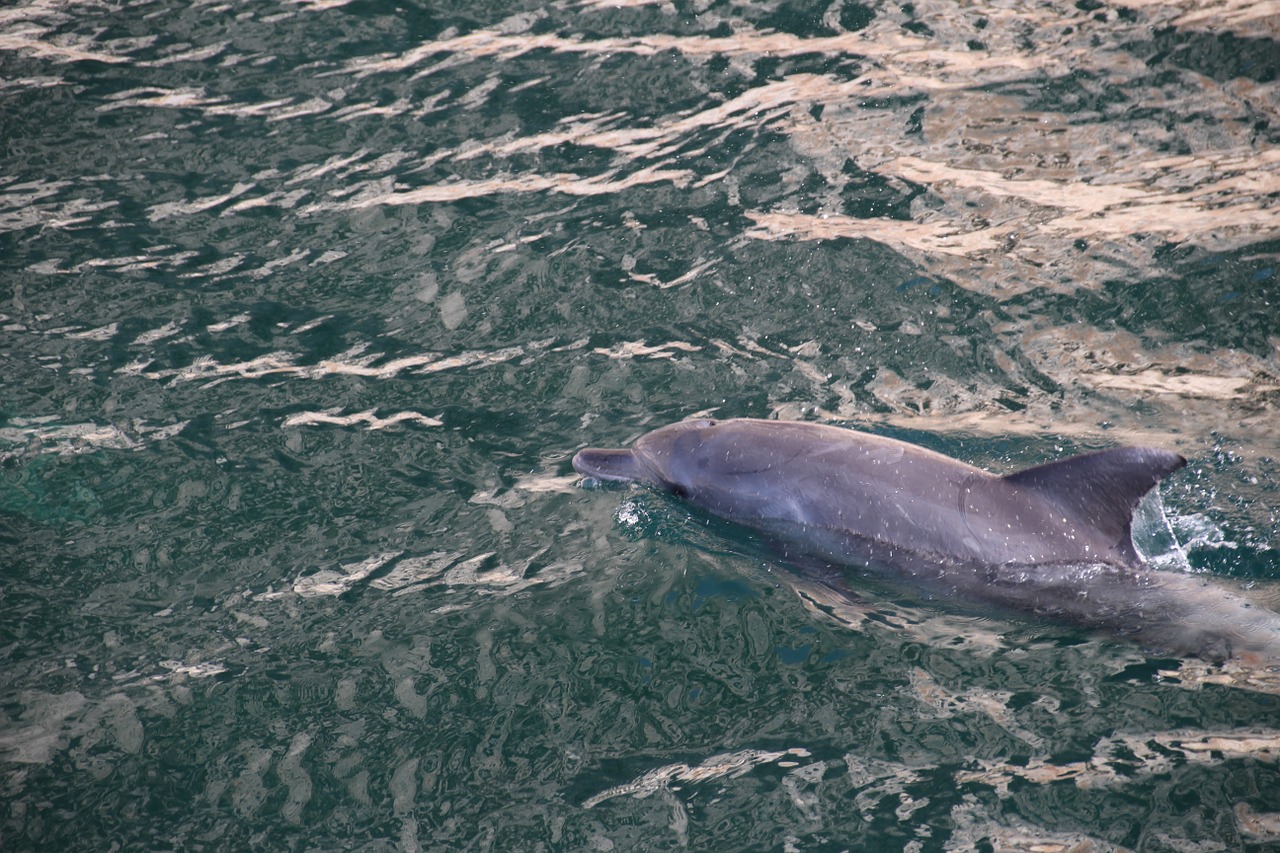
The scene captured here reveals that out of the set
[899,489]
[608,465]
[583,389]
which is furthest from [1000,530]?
[583,389]

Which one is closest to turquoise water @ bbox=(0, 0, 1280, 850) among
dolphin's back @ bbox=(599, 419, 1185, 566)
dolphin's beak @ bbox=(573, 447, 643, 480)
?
dolphin's beak @ bbox=(573, 447, 643, 480)

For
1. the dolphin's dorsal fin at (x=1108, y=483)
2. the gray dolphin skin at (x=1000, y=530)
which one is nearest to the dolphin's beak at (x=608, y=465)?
the gray dolphin skin at (x=1000, y=530)

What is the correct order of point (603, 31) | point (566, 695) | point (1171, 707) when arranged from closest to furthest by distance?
point (1171, 707) → point (566, 695) → point (603, 31)

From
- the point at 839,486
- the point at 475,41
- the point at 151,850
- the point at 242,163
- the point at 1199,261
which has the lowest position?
the point at 151,850

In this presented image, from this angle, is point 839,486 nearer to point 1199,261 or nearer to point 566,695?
point 566,695

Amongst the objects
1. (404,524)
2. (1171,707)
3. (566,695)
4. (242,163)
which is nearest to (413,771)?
(566,695)

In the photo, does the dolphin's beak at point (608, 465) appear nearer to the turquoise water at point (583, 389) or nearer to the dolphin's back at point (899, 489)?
the dolphin's back at point (899, 489)

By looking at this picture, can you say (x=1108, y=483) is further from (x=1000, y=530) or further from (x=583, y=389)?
(x=583, y=389)
